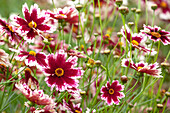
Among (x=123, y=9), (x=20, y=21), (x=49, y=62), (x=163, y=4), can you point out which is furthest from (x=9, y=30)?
(x=163, y=4)

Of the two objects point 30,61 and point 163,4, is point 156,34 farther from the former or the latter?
point 163,4

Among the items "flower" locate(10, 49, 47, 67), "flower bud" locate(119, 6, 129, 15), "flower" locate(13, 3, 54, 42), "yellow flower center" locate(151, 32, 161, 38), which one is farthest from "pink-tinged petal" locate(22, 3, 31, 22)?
"yellow flower center" locate(151, 32, 161, 38)

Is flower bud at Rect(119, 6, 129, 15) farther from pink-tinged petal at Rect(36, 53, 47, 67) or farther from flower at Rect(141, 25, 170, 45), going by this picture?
pink-tinged petal at Rect(36, 53, 47, 67)

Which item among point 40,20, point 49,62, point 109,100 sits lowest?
point 109,100

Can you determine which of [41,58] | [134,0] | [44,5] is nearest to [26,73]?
[41,58]

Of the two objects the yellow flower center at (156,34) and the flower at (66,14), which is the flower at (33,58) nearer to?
the flower at (66,14)

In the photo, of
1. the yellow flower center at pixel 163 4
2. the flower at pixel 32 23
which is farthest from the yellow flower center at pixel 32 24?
the yellow flower center at pixel 163 4
